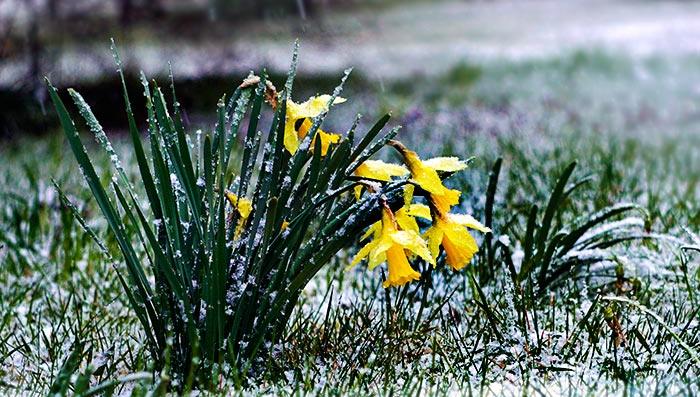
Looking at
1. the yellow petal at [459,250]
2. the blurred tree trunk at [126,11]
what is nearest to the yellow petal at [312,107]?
the yellow petal at [459,250]

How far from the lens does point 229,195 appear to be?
1.80 metres

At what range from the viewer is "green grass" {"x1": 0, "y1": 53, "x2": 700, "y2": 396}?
180 cm

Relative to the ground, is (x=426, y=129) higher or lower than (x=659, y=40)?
lower

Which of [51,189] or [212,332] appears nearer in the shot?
[212,332]

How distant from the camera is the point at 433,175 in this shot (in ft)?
5.35

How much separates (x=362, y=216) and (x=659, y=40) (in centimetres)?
1180

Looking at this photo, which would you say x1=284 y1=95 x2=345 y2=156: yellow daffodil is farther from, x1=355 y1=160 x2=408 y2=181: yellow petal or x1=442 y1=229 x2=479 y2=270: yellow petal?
x1=442 y1=229 x2=479 y2=270: yellow petal

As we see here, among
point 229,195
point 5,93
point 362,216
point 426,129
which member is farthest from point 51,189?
point 5,93

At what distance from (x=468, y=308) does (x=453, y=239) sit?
715 millimetres

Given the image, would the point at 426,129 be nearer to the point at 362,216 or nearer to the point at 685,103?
the point at 362,216

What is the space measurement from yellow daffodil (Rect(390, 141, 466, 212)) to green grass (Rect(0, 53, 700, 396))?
26 cm

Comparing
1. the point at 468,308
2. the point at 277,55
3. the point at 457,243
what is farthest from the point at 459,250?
the point at 277,55

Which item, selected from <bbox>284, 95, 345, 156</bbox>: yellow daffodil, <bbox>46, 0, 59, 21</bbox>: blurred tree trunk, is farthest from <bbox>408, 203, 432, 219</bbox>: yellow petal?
<bbox>46, 0, 59, 21</bbox>: blurred tree trunk

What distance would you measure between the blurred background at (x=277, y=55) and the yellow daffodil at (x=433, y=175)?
3466 mm
